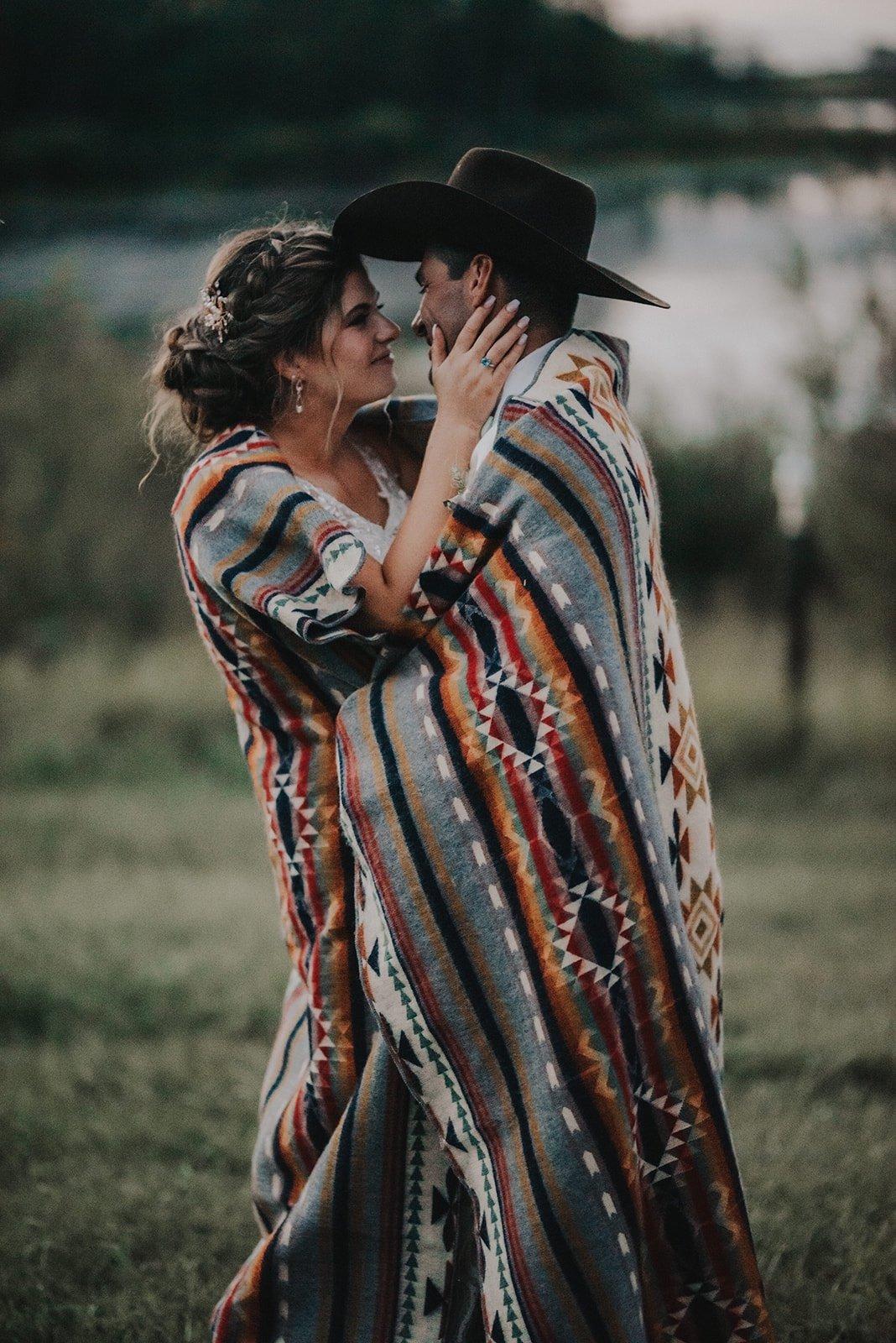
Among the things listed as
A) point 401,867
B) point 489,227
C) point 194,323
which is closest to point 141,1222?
point 401,867

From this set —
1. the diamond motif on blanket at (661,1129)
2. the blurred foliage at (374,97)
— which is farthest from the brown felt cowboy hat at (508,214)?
the blurred foliage at (374,97)

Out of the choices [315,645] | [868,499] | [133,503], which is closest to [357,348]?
[315,645]

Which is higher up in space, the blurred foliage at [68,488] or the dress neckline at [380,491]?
the dress neckline at [380,491]

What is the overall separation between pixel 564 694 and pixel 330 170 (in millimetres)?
13891

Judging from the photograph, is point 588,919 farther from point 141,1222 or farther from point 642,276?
point 642,276

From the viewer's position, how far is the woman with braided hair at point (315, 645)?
2.26 m

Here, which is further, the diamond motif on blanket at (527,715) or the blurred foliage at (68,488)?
the blurred foliage at (68,488)

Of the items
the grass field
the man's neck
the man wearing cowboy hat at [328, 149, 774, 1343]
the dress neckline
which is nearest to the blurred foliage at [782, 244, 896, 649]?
the grass field

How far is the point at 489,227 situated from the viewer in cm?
231

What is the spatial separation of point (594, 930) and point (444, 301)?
121 cm

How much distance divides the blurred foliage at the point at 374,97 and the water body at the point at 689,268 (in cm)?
43

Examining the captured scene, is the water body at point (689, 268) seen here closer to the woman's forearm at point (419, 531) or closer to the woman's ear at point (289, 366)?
the woman's ear at point (289, 366)

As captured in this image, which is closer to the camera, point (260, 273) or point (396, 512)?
point (260, 273)

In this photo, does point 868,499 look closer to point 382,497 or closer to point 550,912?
point 382,497
